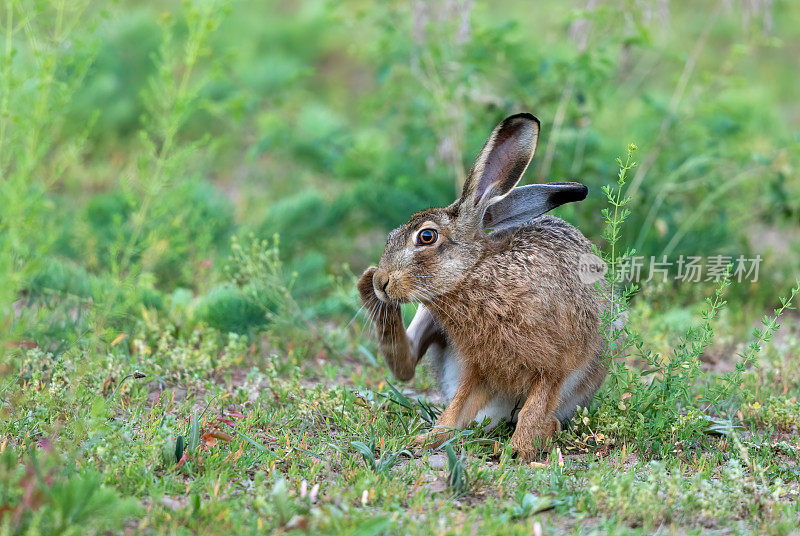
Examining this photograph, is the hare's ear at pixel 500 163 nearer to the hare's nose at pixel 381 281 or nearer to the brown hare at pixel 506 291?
the brown hare at pixel 506 291

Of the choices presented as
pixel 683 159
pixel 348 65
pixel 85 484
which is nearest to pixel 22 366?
pixel 85 484

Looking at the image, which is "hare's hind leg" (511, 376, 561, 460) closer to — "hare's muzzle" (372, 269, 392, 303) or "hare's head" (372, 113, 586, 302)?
"hare's head" (372, 113, 586, 302)

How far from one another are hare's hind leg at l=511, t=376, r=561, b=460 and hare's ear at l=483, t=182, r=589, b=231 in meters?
0.74

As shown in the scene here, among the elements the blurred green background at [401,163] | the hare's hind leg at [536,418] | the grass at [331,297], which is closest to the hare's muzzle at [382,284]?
the grass at [331,297]

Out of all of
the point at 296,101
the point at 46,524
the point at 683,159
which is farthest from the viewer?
the point at 296,101

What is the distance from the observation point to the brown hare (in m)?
4.17

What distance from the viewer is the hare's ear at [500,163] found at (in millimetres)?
4242

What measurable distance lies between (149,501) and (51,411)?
1035 millimetres

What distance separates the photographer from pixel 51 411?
420 cm

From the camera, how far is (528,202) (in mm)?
4324

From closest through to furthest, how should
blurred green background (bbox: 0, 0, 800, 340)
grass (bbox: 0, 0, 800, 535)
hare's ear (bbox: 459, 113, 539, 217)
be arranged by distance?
grass (bbox: 0, 0, 800, 535) → hare's ear (bbox: 459, 113, 539, 217) → blurred green background (bbox: 0, 0, 800, 340)

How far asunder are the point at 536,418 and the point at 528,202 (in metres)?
0.98

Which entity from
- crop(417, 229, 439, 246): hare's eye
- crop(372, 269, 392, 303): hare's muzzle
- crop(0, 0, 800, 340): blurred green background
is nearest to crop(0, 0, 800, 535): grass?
crop(0, 0, 800, 340): blurred green background

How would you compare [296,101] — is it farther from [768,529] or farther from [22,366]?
[768,529]
